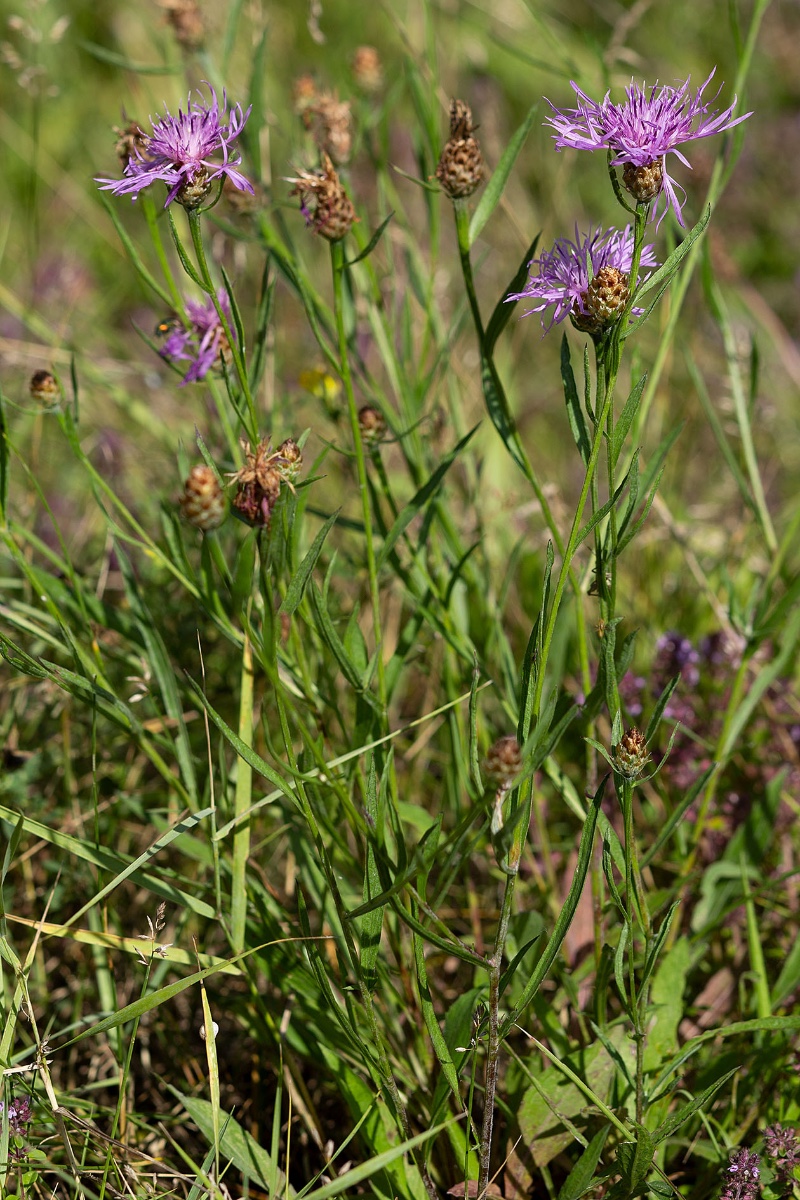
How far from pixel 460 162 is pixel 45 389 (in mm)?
613

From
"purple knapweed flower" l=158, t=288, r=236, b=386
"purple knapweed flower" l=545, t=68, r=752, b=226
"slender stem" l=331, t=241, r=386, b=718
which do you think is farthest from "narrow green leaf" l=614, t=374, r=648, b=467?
"purple knapweed flower" l=158, t=288, r=236, b=386

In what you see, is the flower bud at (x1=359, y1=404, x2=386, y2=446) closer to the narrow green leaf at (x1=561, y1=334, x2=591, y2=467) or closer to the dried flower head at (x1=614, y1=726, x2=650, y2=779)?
the narrow green leaf at (x1=561, y1=334, x2=591, y2=467)

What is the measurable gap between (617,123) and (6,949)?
1064 mm

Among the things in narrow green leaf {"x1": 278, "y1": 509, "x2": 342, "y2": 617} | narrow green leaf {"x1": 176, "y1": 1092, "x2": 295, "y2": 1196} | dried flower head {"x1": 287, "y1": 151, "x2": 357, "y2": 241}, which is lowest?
narrow green leaf {"x1": 176, "y1": 1092, "x2": 295, "y2": 1196}

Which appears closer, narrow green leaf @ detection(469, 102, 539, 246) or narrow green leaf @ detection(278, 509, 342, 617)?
narrow green leaf @ detection(278, 509, 342, 617)

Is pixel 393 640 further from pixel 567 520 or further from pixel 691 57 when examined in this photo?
pixel 691 57

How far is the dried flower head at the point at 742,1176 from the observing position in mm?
1139

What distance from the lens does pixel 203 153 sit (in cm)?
103

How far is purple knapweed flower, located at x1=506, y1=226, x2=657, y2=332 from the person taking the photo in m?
1.04

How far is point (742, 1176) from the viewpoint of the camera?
3.74ft

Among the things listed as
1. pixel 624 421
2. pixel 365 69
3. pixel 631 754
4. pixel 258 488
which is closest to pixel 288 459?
pixel 258 488

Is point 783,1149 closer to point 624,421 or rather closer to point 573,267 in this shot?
point 624,421

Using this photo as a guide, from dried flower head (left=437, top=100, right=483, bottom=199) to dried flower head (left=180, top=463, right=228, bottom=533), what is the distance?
0.48m

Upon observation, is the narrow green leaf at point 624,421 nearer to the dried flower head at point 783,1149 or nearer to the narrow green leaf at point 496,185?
the narrow green leaf at point 496,185
